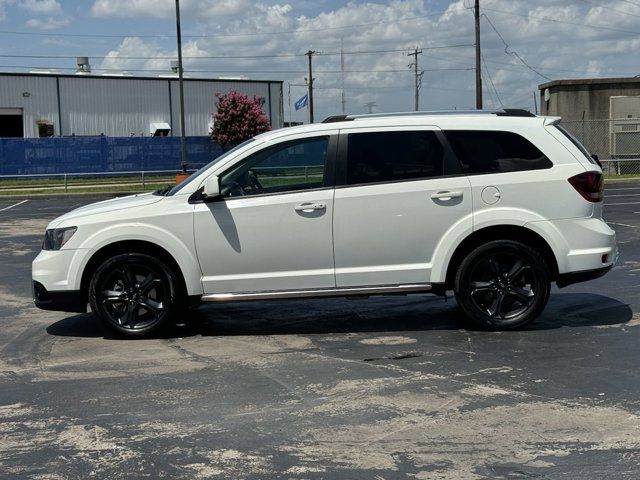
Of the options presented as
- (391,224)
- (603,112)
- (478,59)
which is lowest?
(391,224)

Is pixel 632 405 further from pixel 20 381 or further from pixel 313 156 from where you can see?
pixel 20 381

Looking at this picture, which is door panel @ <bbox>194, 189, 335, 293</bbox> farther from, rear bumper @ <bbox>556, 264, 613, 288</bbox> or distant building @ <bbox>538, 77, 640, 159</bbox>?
distant building @ <bbox>538, 77, 640, 159</bbox>

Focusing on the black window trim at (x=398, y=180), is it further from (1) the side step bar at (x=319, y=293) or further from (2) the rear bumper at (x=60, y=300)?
(2) the rear bumper at (x=60, y=300)

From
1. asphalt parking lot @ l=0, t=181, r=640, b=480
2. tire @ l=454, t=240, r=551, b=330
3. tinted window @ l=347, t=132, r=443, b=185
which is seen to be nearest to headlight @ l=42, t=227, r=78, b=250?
asphalt parking lot @ l=0, t=181, r=640, b=480

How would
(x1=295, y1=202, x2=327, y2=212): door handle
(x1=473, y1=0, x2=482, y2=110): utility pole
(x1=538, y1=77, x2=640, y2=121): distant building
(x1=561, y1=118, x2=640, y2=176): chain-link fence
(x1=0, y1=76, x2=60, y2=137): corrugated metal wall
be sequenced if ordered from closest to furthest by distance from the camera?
(x1=295, y1=202, x2=327, y2=212): door handle < (x1=561, y1=118, x2=640, y2=176): chain-link fence < (x1=538, y1=77, x2=640, y2=121): distant building < (x1=473, y1=0, x2=482, y2=110): utility pole < (x1=0, y1=76, x2=60, y2=137): corrugated metal wall

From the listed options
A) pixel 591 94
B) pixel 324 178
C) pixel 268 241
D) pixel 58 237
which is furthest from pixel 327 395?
pixel 591 94

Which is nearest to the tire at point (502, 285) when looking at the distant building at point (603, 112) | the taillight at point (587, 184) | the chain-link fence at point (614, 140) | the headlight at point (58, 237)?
the taillight at point (587, 184)

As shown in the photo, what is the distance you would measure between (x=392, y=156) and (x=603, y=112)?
2740cm

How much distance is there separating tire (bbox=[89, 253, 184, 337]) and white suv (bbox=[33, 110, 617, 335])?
1 centimetres

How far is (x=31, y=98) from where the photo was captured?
2200 inches

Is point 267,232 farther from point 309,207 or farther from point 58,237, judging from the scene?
point 58,237

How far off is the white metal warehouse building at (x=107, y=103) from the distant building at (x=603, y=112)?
3314cm

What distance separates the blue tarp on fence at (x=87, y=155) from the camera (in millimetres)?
41719

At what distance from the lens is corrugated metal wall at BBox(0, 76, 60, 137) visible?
182 feet
